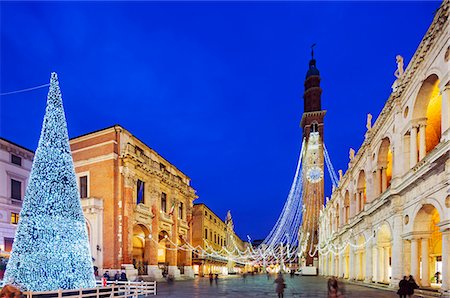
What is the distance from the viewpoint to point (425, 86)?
710 inches

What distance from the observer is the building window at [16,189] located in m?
29.0

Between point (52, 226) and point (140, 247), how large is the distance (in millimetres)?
25751

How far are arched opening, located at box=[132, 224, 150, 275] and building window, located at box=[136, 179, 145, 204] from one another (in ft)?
8.18

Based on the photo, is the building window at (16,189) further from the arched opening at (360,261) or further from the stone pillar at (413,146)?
the arched opening at (360,261)

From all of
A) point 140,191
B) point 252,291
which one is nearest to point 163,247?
point 140,191

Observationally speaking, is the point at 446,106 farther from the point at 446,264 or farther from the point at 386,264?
the point at 386,264

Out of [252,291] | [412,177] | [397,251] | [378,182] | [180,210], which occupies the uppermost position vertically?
[412,177]

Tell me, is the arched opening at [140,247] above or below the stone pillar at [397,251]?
below

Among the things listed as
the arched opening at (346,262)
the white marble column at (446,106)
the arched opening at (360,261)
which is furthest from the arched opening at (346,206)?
the white marble column at (446,106)

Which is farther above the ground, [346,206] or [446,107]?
[446,107]

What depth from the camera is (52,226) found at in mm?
13992

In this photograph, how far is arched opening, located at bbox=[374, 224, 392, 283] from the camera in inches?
987

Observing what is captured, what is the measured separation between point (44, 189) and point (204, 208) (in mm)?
45766

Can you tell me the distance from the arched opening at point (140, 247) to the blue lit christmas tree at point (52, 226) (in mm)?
19738
